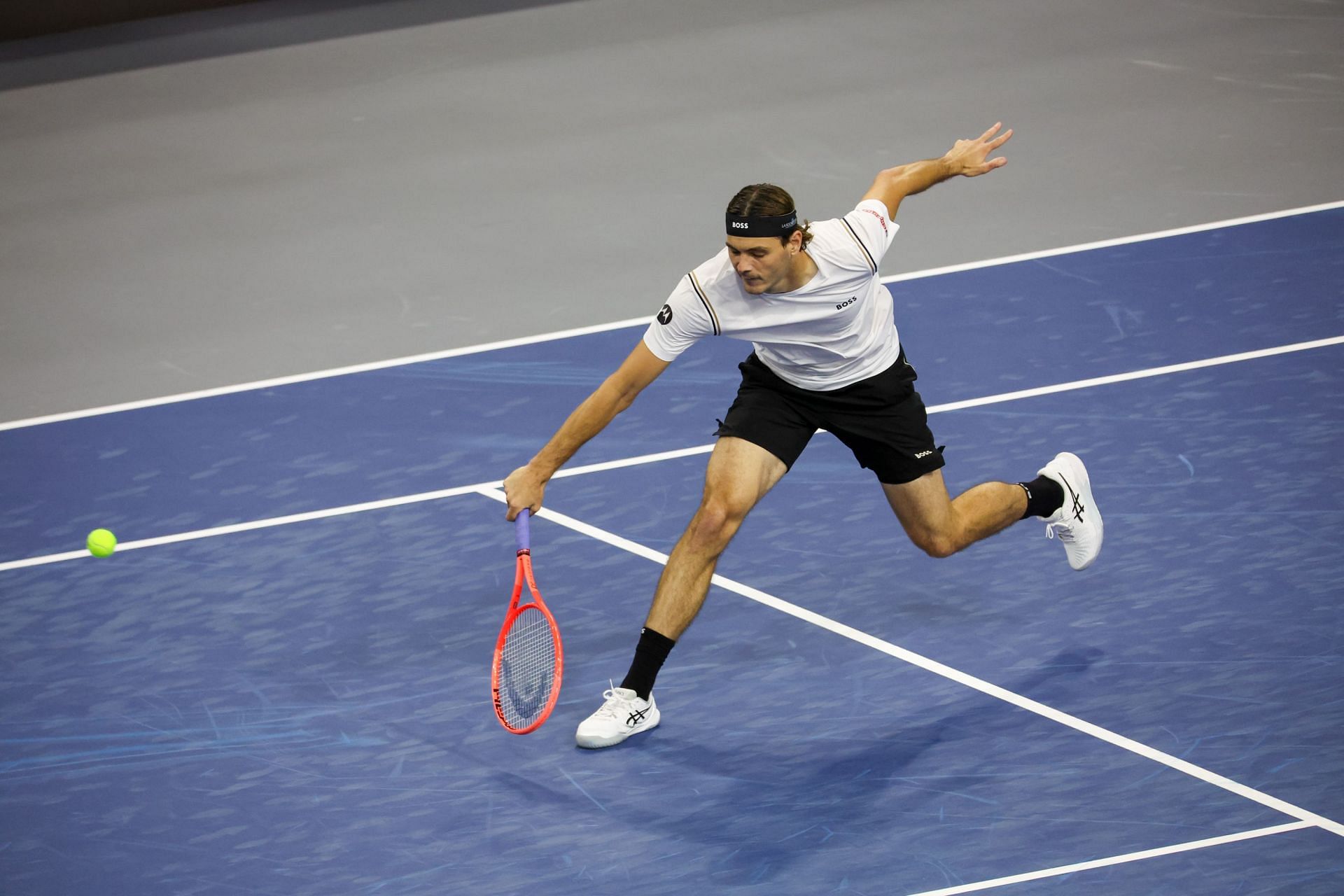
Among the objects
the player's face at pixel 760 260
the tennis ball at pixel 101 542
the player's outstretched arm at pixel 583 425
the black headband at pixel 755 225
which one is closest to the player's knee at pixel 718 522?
the player's outstretched arm at pixel 583 425

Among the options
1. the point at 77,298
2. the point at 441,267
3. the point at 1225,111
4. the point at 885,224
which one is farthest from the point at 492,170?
the point at 885,224

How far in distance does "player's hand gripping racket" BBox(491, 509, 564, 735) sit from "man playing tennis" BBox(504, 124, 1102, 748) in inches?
7.9

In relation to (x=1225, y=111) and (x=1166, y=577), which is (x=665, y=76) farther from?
(x=1166, y=577)

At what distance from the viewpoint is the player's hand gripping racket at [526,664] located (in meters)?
5.14

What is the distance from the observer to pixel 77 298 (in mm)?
9367

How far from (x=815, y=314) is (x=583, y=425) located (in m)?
0.84

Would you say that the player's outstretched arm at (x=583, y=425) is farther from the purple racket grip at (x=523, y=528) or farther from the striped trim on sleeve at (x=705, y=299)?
the striped trim on sleeve at (x=705, y=299)

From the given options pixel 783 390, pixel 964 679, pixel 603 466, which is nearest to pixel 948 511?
pixel 964 679

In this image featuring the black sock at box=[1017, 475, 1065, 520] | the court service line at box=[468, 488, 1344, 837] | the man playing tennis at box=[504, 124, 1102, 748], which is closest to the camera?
the court service line at box=[468, 488, 1344, 837]

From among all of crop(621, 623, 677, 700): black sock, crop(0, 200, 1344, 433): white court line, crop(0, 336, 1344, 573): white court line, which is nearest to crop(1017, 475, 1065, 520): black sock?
crop(0, 336, 1344, 573): white court line

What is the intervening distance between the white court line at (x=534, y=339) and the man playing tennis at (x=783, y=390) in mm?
2761

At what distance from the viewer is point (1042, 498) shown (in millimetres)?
5969

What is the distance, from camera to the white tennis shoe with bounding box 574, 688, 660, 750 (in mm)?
5379

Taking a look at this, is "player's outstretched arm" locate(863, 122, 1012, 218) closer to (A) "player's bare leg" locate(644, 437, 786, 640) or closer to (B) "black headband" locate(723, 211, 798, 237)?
(B) "black headband" locate(723, 211, 798, 237)
